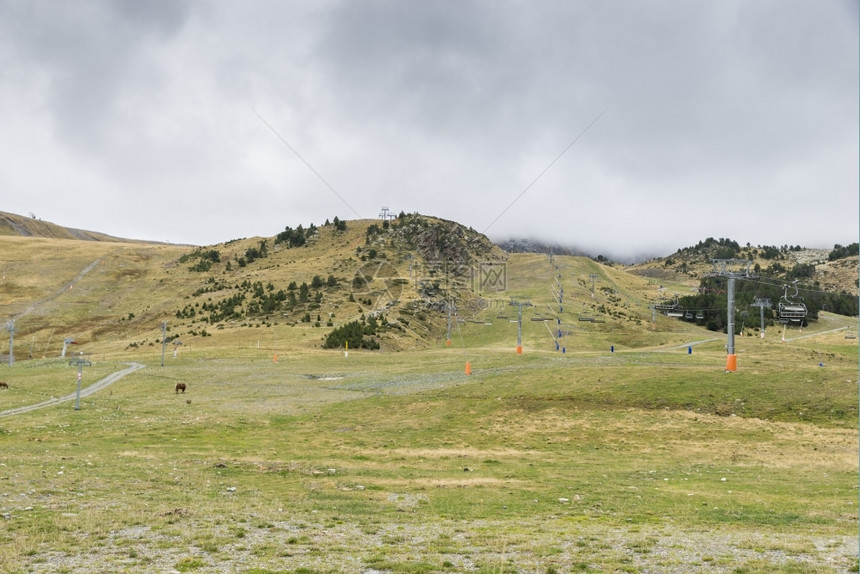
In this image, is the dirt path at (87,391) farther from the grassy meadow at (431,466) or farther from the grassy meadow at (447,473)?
the grassy meadow at (447,473)

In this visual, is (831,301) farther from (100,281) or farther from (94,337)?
(100,281)

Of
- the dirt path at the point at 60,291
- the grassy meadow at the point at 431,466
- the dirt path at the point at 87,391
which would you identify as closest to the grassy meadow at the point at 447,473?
the grassy meadow at the point at 431,466

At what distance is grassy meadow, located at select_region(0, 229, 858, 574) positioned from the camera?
49.3ft

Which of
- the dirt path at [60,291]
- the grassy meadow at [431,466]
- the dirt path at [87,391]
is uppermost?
the dirt path at [60,291]

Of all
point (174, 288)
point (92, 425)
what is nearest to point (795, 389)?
point (92, 425)

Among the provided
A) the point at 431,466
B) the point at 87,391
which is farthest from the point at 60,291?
the point at 431,466

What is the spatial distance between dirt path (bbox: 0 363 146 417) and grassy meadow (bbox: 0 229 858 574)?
831mm

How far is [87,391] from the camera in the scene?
194 feet

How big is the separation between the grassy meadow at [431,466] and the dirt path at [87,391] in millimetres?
831

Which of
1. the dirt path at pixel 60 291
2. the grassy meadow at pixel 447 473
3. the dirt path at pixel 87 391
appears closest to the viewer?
the grassy meadow at pixel 447 473

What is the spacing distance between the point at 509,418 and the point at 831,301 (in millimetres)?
176380

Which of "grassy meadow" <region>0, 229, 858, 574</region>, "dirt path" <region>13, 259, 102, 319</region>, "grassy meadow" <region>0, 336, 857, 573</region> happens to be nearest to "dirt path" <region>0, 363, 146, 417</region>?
"grassy meadow" <region>0, 229, 858, 574</region>

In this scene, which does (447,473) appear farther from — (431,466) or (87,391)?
(87,391)

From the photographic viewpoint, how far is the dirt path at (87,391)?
1875 inches
